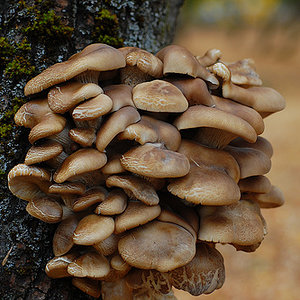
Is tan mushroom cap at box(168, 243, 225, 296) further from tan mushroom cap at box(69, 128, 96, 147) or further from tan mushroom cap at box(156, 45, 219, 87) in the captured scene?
tan mushroom cap at box(156, 45, 219, 87)

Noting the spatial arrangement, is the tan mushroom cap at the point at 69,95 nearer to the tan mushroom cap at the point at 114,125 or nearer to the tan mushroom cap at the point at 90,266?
the tan mushroom cap at the point at 114,125

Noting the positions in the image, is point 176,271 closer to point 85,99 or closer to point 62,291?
point 62,291

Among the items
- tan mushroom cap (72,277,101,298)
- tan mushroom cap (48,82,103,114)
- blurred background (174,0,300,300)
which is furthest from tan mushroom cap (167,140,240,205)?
blurred background (174,0,300,300)

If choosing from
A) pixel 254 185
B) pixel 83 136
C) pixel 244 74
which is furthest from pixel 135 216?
pixel 244 74

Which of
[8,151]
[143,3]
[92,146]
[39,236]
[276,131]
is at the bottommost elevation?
[276,131]

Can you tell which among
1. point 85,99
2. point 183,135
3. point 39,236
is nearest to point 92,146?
point 85,99

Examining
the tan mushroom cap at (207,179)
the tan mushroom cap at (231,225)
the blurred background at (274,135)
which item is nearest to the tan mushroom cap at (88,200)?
the tan mushroom cap at (207,179)
